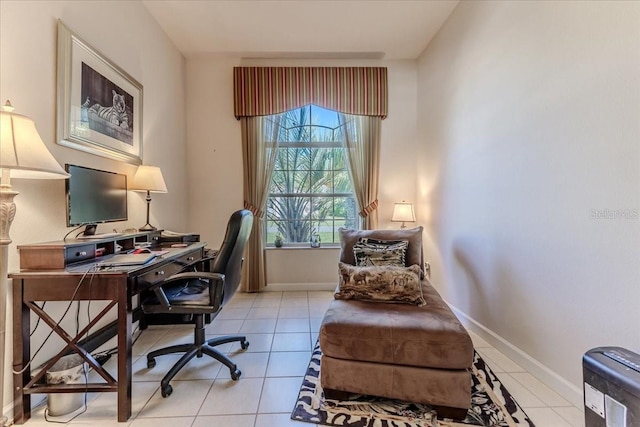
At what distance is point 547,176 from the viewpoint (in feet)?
5.58

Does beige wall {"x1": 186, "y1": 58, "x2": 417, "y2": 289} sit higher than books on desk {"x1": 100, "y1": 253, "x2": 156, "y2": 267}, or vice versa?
beige wall {"x1": 186, "y1": 58, "x2": 417, "y2": 289}

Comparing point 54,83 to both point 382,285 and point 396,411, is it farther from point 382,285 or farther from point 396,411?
point 396,411

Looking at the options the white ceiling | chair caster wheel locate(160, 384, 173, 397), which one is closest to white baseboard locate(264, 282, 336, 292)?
chair caster wheel locate(160, 384, 173, 397)

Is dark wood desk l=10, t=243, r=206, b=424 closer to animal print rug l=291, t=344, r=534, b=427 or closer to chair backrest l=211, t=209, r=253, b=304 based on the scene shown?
chair backrest l=211, t=209, r=253, b=304

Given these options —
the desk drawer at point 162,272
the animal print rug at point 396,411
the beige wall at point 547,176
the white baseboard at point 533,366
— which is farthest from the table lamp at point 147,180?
the white baseboard at point 533,366

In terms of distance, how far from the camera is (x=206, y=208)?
370cm

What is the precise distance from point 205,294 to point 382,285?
1.18 metres

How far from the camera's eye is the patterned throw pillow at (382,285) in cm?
190

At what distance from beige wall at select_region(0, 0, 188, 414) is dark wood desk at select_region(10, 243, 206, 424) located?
0.09 meters

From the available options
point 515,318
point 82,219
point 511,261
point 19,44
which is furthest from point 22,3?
point 515,318

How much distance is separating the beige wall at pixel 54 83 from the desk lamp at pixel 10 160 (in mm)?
280

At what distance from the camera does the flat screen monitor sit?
1745 mm

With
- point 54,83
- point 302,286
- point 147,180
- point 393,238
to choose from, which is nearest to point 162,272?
point 147,180

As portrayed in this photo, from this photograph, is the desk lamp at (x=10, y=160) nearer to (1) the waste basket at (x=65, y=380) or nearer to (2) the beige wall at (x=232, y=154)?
(1) the waste basket at (x=65, y=380)
